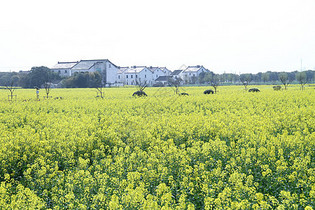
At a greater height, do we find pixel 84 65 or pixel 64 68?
pixel 84 65

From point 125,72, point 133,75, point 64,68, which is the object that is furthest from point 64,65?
point 133,75

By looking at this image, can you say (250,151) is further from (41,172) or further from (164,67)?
(164,67)

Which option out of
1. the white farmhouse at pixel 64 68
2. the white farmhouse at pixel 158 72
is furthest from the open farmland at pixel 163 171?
the white farmhouse at pixel 158 72

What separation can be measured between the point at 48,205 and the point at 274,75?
128 m

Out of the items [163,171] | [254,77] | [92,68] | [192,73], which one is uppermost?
[92,68]

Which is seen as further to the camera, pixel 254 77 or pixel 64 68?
pixel 254 77

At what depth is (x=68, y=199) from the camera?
18.5ft

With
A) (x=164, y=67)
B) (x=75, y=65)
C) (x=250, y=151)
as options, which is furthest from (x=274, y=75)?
(x=250, y=151)

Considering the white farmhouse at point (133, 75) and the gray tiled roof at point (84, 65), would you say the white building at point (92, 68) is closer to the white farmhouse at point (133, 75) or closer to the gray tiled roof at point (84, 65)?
the gray tiled roof at point (84, 65)

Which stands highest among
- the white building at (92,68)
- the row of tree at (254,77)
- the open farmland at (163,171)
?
the white building at (92,68)

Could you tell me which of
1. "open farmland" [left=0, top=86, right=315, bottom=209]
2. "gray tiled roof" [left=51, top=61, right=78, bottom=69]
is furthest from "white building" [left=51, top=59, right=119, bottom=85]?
"open farmland" [left=0, top=86, right=315, bottom=209]

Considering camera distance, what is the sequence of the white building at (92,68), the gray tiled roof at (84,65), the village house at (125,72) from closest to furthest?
the white building at (92,68)
the village house at (125,72)
the gray tiled roof at (84,65)

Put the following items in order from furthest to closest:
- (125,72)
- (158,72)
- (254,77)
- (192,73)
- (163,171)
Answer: (254,77) < (158,72) < (192,73) < (125,72) < (163,171)

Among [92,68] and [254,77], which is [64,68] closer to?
[92,68]
